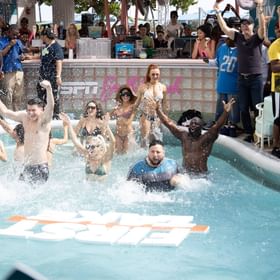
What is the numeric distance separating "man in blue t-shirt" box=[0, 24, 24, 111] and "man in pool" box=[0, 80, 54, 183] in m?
4.13

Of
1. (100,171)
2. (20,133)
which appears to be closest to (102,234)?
(100,171)

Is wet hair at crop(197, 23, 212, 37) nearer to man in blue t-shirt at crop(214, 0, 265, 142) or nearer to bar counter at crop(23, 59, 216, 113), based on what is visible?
bar counter at crop(23, 59, 216, 113)

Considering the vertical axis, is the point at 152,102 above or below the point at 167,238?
above

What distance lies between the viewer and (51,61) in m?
9.71

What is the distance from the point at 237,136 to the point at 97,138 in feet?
8.26

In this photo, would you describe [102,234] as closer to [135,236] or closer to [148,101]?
[135,236]

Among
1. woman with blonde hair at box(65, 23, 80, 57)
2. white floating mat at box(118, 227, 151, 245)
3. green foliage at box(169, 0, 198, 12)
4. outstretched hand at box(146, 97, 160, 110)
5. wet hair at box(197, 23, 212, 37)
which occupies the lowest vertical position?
white floating mat at box(118, 227, 151, 245)

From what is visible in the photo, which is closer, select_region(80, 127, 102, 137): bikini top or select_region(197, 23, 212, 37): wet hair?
select_region(80, 127, 102, 137): bikini top

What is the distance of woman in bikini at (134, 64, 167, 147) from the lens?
8.01m

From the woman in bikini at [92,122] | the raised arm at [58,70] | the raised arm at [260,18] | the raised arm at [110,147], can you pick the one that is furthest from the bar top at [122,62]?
the raised arm at [110,147]

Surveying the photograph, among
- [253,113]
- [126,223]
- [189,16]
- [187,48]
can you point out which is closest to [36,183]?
[126,223]

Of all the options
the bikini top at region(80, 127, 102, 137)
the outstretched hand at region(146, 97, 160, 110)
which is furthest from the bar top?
the bikini top at region(80, 127, 102, 137)

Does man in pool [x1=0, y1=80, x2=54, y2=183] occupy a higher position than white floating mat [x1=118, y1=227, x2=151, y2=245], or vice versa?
man in pool [x1=0, y1=80, x2=54, y2=183]

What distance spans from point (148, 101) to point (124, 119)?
0.39 m
